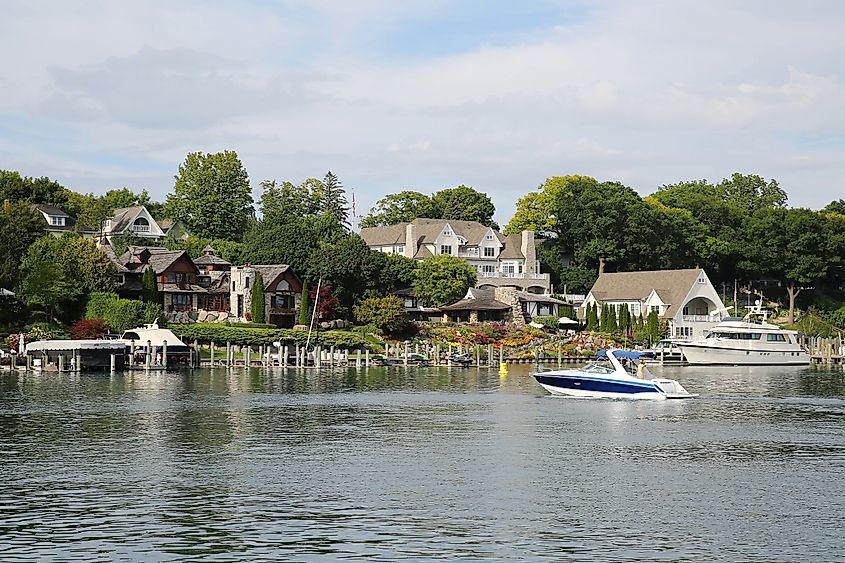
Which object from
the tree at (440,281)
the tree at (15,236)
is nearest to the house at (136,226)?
the tree at (15,236)

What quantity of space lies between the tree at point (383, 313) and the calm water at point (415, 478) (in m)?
40.3

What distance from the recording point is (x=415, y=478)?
33.6 m

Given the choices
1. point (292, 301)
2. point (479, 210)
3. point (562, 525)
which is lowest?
point (562, 525)

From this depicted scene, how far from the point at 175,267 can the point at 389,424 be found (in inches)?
2275

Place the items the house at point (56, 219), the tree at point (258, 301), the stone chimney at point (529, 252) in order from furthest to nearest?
1. the stone chimney at point (529, 252)
2. the house at point (56, 219)
3. the tree at point (258, 301)

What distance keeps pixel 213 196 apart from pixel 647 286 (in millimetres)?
50498

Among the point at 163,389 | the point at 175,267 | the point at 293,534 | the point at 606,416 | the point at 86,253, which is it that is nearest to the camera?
the point at 293,534

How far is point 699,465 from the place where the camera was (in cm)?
3697

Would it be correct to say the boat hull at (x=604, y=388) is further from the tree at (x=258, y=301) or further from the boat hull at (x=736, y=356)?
the tree at (x=258, y=301)

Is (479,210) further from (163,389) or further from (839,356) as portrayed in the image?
(163,389)

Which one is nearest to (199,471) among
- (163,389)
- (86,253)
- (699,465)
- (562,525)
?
(562,525)

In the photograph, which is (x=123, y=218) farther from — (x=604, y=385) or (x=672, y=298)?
(x=604, y=385)

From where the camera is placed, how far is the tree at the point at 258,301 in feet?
325

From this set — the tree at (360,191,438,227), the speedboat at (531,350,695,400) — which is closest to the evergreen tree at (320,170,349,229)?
the tree at (360,191,438,227)
